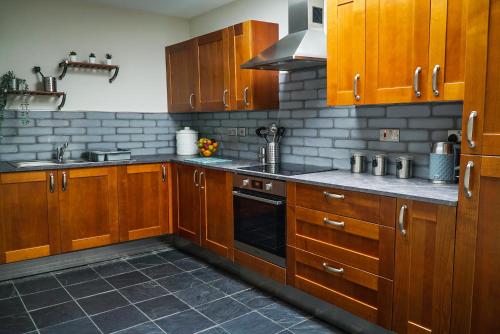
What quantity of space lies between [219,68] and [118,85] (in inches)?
48.8

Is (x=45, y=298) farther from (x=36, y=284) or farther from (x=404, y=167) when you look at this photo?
(x=404, y=167)

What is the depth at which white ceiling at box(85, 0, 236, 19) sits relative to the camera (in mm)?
4000

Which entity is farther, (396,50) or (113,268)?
(113,268)

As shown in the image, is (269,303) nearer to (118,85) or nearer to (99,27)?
(118,85)

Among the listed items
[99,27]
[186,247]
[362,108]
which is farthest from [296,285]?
[99,27]

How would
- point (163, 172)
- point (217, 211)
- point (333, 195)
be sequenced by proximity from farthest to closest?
1. point (163, 172)
2. point (217, 211)
3. point (333, 195)

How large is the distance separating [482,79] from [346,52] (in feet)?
3.15

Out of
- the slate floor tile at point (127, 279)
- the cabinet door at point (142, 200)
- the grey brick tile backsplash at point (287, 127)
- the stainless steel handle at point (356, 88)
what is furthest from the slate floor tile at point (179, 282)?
the stainless steel handle at point (356, 88)

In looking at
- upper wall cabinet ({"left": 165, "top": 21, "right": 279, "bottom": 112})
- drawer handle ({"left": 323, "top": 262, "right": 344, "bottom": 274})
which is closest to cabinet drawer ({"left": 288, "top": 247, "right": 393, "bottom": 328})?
drawer handle ({"left": 323, "top": 262, "right": 344, "bottom": 274})

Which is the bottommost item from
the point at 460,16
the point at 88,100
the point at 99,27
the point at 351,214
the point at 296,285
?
the point at 296,285

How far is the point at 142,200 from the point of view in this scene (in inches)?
153

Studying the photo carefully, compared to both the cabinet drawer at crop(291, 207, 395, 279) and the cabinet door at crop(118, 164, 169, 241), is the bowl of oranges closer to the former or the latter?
→ the cabinet door at crop(118, 164, 169, 241)

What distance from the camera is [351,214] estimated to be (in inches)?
91.4

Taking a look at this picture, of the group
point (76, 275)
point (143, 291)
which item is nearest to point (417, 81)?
point (143, 291)
